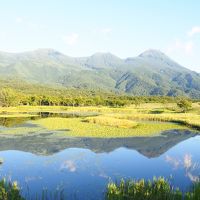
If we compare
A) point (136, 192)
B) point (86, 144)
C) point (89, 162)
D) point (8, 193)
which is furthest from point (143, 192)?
point (86, 144)

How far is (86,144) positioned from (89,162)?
12793mm

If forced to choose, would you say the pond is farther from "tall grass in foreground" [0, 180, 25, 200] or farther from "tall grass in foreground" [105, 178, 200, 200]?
"tall grass in foreground" [0, 180, 25, 200]

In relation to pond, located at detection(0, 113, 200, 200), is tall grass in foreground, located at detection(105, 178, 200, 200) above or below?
above

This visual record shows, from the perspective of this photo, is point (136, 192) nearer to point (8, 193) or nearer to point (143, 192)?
point (143, 192)

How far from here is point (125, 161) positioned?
44.2 m

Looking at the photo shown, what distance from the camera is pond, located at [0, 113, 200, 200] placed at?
32406 millimetres

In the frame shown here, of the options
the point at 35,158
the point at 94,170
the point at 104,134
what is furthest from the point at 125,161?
the point at 104,134

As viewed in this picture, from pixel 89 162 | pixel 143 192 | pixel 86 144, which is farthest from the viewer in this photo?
pixel 86 144

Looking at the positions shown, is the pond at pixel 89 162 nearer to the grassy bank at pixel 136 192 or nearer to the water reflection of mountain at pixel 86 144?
the water reflection of mountain at pixel 86 144

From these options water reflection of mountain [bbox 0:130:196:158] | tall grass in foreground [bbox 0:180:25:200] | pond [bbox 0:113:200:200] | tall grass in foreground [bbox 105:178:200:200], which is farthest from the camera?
water reflection of mountain [bbox 0:130:196:158]

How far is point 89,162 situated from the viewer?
4294 cm

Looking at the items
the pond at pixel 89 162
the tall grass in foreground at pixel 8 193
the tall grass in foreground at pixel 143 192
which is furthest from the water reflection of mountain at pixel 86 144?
the tall grass in foreground at pixel 143 192

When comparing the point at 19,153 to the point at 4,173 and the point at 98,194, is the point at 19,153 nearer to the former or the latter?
the point at 4,173

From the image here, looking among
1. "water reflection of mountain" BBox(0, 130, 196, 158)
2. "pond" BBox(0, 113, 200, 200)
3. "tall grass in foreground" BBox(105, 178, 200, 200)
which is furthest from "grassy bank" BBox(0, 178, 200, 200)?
"water reflection of mountain" BBox(0, 130, 196, 158)
